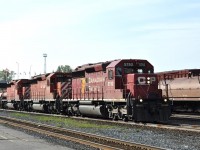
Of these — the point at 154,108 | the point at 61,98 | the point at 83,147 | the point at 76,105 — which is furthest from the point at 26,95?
the point at 83,147

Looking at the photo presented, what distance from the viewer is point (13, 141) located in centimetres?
1409

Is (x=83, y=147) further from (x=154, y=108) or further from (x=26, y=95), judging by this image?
(x=26, y=95)

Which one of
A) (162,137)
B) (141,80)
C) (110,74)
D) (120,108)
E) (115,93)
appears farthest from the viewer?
(110,74)

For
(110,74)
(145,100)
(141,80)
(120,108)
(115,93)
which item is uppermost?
(110,74)

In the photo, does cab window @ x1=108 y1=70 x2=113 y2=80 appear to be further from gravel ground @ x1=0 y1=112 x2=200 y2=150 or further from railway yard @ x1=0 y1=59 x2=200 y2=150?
gravel ground @ x1=0 y1=112 x2=200 y2=150

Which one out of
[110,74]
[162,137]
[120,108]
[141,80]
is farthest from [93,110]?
[162,137]

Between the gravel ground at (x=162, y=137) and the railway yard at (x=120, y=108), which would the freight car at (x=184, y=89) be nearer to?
the railway yard at (x=120, y=108)

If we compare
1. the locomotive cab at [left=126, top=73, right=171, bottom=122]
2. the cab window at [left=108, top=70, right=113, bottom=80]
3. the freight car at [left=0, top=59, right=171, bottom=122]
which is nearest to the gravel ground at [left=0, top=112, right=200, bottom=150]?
the locomotive cab at [left=126, top=73, right=171, bottom=122]

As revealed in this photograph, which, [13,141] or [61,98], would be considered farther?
[61,98]

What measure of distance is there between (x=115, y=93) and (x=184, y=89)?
20.8 feet

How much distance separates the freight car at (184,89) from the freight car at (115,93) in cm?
396

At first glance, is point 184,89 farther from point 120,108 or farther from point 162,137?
point 162,137

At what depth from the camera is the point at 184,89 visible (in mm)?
26547

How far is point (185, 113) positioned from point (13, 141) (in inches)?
734
